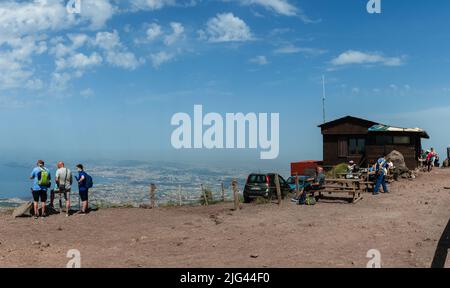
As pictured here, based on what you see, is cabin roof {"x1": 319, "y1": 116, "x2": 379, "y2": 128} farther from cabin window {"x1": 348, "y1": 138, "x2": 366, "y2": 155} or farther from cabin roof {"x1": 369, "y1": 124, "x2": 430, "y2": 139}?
cabin window {"x1": 348, "y1": 138, "x2": 366, "y2": 155}

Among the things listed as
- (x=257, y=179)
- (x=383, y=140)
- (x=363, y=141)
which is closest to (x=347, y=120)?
(x=363, y=141)

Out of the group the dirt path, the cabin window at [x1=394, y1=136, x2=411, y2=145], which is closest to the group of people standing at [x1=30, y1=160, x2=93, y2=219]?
the dirt path

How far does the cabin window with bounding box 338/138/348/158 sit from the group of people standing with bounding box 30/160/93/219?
2577cm

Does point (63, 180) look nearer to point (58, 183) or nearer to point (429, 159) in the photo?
point (58, 183)

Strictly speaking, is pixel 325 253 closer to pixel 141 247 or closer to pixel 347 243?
pixel 347 243

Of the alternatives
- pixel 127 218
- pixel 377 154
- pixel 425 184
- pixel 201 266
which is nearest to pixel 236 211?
pixel 127 218

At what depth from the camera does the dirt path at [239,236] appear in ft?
33.3

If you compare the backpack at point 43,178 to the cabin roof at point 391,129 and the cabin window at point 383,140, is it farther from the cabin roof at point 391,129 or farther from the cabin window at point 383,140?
the cabin window at point 383,140

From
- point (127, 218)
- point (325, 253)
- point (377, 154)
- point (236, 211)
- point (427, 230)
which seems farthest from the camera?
point (377, 154)

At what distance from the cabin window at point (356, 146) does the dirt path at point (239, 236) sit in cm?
1792

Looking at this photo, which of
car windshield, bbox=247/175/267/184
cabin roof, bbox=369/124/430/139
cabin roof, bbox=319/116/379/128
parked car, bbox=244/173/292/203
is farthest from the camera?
cabin roof, bbox=319/116/379/128

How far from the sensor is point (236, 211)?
19.1 metres

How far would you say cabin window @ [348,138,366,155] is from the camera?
37.6 m
